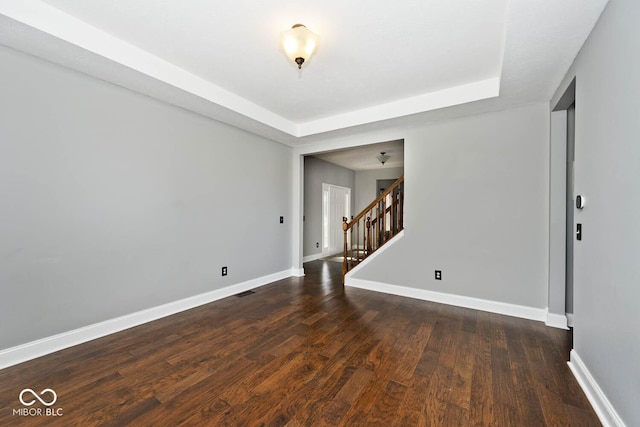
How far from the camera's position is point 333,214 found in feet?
24.6

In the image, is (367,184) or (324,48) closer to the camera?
(324,48)

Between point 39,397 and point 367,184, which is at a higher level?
point 367,184

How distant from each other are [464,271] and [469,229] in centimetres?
54

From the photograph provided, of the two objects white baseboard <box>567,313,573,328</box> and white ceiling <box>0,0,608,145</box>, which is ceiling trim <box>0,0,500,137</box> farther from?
white baseboard <box>567,313,573,328</box>

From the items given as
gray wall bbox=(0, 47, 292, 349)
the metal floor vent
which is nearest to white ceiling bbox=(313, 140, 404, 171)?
gray wall bbox=(0, 47, 292, 349)

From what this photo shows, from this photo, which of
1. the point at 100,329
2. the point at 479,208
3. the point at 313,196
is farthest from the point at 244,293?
the point at 479,208

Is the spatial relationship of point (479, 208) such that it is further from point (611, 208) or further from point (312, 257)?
point (312, 257)

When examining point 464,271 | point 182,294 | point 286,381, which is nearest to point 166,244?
point 182,294

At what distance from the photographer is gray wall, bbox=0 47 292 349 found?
7.13 feet

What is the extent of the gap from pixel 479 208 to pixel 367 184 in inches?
197

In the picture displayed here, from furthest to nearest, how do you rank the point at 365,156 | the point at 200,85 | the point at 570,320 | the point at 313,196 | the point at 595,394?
the point at 313,196
the point at 365,156
the point at 200,85
the point at 570,320
the point at 595,394

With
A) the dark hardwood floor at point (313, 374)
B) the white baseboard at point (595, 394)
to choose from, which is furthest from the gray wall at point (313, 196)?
the white baseboard at point (595, 394)

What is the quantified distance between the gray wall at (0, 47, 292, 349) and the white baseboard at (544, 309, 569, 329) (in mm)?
3856

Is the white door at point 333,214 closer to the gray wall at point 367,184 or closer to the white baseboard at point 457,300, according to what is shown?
the gray wall at point 367,184
